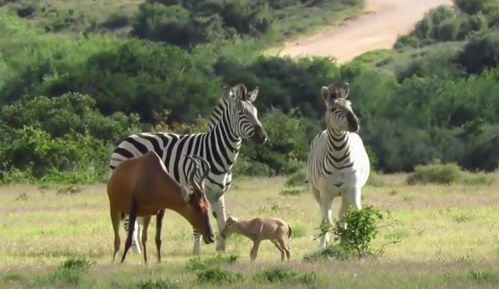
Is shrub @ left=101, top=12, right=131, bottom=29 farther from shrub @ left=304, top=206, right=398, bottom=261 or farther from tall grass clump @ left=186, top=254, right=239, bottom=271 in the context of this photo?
tall grass clump @ left=186, top=254, right=239, bottom=271

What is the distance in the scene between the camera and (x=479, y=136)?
4216 centimetres

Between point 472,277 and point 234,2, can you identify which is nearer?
point 472,277

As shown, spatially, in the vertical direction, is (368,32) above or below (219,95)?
below

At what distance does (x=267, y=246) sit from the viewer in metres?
17.6

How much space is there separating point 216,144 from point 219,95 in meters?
27.3

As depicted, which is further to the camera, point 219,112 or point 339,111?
point 219,112

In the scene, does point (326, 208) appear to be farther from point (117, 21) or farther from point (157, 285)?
point (117, 21)

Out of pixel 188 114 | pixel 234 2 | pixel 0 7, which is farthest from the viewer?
pixel 0 7

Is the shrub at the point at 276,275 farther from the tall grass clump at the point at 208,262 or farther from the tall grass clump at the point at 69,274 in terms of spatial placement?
the tall grass clump at the point at 69,274

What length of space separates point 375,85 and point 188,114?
7.24 m

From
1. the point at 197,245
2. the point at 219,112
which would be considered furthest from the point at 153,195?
the point at 219,112

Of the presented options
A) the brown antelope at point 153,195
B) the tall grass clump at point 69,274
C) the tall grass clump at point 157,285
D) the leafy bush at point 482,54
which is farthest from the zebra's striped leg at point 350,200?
the leafy bush at point 482,54

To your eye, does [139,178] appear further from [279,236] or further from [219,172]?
[219,172]

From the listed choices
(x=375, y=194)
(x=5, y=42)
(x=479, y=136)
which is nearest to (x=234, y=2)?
(x=5, y=42)
